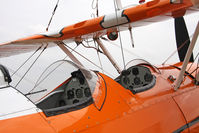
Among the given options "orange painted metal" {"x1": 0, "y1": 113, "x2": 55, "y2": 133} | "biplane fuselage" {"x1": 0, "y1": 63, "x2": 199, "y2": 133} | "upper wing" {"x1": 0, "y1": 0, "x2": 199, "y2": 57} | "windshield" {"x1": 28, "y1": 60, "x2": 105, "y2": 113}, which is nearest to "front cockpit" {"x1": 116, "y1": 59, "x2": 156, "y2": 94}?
"biplane fuselage" {"x1": 0, "y1": 63, "x2": 199, "y2": 133}

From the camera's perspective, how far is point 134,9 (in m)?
3.41

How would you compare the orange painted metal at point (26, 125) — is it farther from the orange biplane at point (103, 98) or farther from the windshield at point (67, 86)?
the windshield at point (67, 86)

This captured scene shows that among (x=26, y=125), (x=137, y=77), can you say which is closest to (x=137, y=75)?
(x=137, y=77)

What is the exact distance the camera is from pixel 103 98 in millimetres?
2639

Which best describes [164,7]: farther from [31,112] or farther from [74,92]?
[31,112]

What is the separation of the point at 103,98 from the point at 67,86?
106 centimetres

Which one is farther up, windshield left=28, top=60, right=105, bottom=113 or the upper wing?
the upper wing

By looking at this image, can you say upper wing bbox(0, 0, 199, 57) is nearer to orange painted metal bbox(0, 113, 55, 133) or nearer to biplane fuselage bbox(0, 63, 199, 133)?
biplane fuselage bbox(0, 63, 199, 133)

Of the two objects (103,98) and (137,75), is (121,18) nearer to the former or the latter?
(137,75)

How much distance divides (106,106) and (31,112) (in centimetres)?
101

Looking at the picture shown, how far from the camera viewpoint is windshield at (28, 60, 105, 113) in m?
2.63

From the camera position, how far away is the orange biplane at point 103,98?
6.38 ft

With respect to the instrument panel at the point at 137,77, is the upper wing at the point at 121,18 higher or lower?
higher

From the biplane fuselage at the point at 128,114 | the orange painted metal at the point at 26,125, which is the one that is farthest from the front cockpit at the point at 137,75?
the orange painted metal at the point at 26,125
